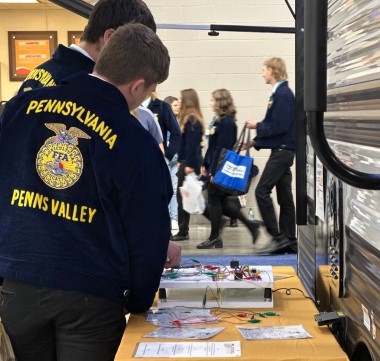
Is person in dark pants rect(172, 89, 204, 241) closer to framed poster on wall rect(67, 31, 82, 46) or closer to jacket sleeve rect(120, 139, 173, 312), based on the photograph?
framed poster on wall rect(67, 31, 82, 46)

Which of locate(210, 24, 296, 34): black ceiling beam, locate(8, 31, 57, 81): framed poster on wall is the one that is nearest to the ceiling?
locate(8, 31, 57, 81): framed poster on wall

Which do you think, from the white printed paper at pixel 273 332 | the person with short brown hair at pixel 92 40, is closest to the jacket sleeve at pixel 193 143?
the person with short brown hair at pixel 92 40

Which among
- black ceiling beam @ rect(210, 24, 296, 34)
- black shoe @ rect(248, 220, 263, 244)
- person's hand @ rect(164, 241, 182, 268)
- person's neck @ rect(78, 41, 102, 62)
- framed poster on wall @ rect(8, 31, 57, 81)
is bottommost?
black shoe @ rect(248, 220, 263, 244)

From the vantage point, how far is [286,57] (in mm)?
6883

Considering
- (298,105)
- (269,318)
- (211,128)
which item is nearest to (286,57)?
(211,128)

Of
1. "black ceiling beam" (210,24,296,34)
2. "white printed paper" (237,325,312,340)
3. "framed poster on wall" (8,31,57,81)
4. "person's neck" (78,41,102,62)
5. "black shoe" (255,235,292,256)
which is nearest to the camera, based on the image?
"white printed paper" (237,325,312,340)

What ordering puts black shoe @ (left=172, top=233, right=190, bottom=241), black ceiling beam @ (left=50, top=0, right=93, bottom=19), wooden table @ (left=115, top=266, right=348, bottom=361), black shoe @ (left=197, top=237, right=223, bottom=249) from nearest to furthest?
1. wooden table @ (left=115, top=266, right=348, bottom=361)
2. black ceiling beam @ (left=50, top=0, right=93, bottom=19)
3. black shoe @ (left=197, top=237, right=223, bottom=249)
4. black shoe @ (left=172, top=233, right=190, bottom=241)

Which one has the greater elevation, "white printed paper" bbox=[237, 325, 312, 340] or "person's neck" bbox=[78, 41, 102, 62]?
"person's neck" bbox=[78, 41, 102, 62]

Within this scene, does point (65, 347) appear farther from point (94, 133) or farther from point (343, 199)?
point (343, 199)

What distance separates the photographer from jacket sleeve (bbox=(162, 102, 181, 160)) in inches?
233

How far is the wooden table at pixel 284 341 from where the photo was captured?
147 cm

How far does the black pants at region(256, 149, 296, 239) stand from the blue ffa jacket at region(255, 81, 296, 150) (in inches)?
3.3

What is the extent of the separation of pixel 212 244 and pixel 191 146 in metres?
0.94

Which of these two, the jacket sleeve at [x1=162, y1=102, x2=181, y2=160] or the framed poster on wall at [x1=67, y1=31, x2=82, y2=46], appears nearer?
the jacket sleeve at [x1=162, y1=102, x2=181, y2=160]
